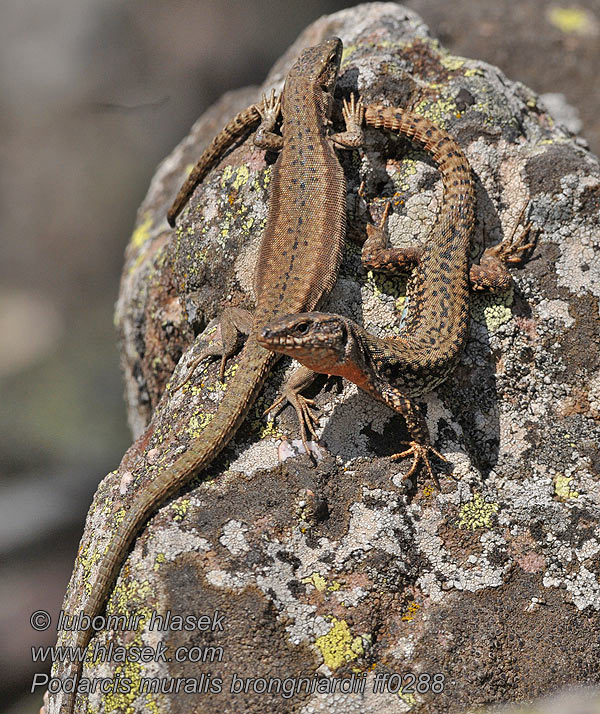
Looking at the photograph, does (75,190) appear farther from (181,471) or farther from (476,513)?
(476,513)

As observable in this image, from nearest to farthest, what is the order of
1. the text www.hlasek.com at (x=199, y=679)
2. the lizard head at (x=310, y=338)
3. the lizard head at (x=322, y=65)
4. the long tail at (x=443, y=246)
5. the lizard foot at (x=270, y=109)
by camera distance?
1. the text www.hlasek.com at (x=199, y=679)
2. the lizard head at (x=310, y=338)
3. the long tail at (x=443, y=246)
4. the lizard head at (x=322, y=65)
5. the lizard foot at (x=270, y=109)

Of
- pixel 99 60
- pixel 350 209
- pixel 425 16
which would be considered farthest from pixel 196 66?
pixel 350 209

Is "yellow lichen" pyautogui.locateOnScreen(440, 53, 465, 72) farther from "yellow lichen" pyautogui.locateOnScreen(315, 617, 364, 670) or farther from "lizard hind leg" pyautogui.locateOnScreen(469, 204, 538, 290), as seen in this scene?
"yellow lichen" pyautogui.locateOnScreen(315, 617, 364, 670)

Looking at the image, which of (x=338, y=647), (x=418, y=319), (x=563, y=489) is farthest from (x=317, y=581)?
(x=418, y=319)

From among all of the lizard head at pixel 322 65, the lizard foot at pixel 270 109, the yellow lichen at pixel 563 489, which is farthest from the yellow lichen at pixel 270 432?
the lizard head at pixel 322 65

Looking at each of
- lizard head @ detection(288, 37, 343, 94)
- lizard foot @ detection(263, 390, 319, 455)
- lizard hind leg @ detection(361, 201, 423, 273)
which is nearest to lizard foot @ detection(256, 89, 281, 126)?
lizard head @ detection(288, 37, 343, 94)

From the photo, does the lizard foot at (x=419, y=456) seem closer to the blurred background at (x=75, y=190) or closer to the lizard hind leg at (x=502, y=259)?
the lizard hind leg at (x=502, y=259)
